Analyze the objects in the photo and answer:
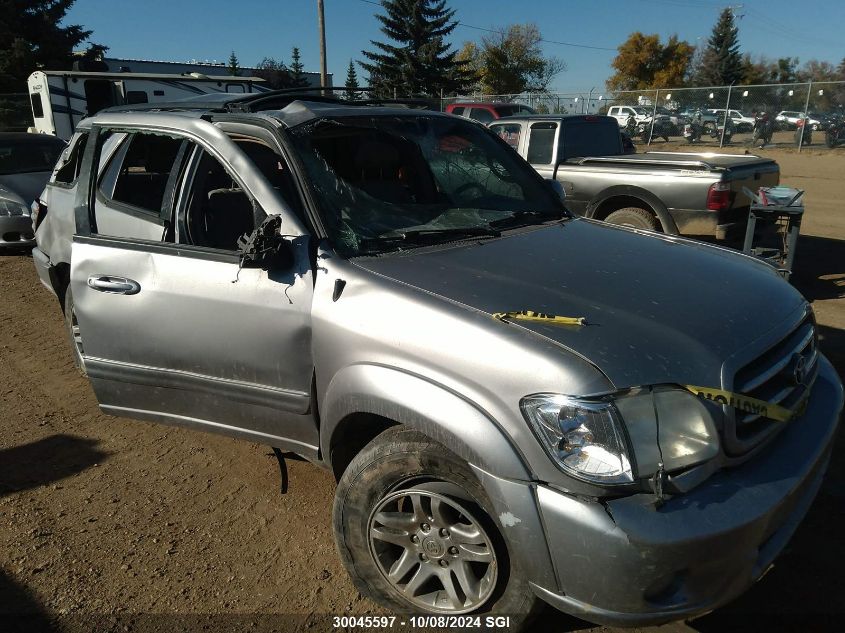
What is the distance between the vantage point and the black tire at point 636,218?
23.1 feet

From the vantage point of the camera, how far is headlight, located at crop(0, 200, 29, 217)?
857 centimetres

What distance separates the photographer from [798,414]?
2352 mm

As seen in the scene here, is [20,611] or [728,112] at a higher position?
[728,112]

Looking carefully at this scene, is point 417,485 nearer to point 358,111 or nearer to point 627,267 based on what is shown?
point 627,267

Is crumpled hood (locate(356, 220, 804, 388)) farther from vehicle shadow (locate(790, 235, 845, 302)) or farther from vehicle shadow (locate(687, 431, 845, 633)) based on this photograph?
vehicle shadow (locate(790, 235, 845, 302))

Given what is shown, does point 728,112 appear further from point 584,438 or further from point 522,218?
point 584,438

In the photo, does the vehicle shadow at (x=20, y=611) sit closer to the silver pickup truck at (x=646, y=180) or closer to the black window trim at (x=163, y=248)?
the black window trim at (x=163, y=248)

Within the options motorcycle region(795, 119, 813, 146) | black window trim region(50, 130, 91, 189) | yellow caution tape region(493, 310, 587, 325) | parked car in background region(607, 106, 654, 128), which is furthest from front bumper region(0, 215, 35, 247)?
motorcycle region(795, 119, 813, 146)

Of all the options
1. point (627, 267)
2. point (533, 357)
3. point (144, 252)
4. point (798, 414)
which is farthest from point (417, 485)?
point (144, 252)

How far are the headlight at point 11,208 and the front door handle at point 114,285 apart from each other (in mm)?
6661

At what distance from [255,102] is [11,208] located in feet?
23.0

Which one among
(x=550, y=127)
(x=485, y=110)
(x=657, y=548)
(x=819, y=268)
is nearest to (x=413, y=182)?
(x=657, y=548)

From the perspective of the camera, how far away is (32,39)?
31469 millimetres

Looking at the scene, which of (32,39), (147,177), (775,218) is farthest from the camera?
(32,39)
